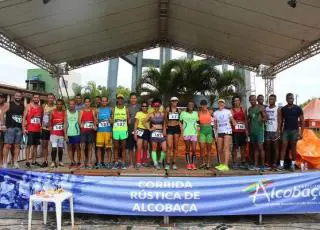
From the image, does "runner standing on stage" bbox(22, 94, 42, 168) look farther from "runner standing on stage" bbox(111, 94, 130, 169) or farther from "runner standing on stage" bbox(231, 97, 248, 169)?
"runner standing on stage" bbox(231, 97, 248, 169)

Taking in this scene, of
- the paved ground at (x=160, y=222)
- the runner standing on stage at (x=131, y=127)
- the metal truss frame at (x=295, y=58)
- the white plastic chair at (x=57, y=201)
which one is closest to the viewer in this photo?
the white plastic chair at (x=57, y=201)

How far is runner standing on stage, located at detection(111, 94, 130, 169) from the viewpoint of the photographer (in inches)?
258

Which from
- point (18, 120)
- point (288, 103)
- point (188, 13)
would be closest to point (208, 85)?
point (188, 13)

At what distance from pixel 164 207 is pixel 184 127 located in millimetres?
1679

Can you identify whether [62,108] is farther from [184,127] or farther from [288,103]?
[288,103]

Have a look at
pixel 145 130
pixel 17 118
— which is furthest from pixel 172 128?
pixel 17 118

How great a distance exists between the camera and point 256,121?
22.0ft

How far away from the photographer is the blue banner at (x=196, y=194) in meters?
5.42

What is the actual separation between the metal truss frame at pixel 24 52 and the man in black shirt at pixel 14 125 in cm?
584

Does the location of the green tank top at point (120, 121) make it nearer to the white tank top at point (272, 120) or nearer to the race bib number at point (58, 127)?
the race bib number at point (58, 127)

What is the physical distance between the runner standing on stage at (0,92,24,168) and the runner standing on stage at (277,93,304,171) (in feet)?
15.5

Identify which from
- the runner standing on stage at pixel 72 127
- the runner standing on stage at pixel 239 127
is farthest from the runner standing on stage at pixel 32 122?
the runner standing on stage at pixel 239 127

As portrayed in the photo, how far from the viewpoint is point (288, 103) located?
6629 millimetres

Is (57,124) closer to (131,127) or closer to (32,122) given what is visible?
(32,122)
